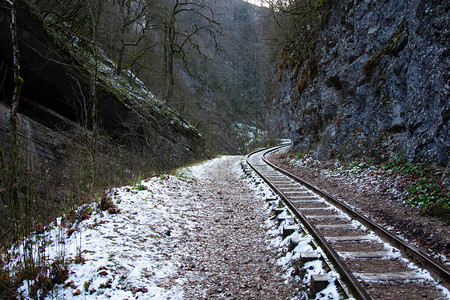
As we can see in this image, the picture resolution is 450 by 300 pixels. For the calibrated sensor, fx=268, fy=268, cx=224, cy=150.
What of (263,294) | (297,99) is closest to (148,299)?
(263,294)

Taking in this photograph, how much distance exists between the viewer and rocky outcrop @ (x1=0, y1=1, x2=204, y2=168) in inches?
359

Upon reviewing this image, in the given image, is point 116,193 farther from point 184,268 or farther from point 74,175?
point 184,268

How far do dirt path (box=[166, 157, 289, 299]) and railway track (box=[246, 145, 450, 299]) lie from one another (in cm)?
59

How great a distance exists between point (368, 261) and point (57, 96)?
1205 cm

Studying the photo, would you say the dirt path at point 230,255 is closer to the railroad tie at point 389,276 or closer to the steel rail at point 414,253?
the railroad tie at point 389,276

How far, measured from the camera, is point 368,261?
3.91 m

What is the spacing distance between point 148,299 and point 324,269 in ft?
7.65


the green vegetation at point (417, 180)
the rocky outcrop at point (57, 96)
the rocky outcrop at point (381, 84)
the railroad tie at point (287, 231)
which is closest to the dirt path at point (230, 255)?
the railroad tie at point (287, 231)

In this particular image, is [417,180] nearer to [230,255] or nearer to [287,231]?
[287,231]

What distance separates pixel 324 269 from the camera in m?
3.64

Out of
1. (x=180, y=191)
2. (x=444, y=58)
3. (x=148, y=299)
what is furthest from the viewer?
(x=180, y=191)

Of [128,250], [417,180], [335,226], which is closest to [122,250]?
[128,250]

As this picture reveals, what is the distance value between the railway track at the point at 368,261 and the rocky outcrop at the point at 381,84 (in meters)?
3.63

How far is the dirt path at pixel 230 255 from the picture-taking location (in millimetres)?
3713
